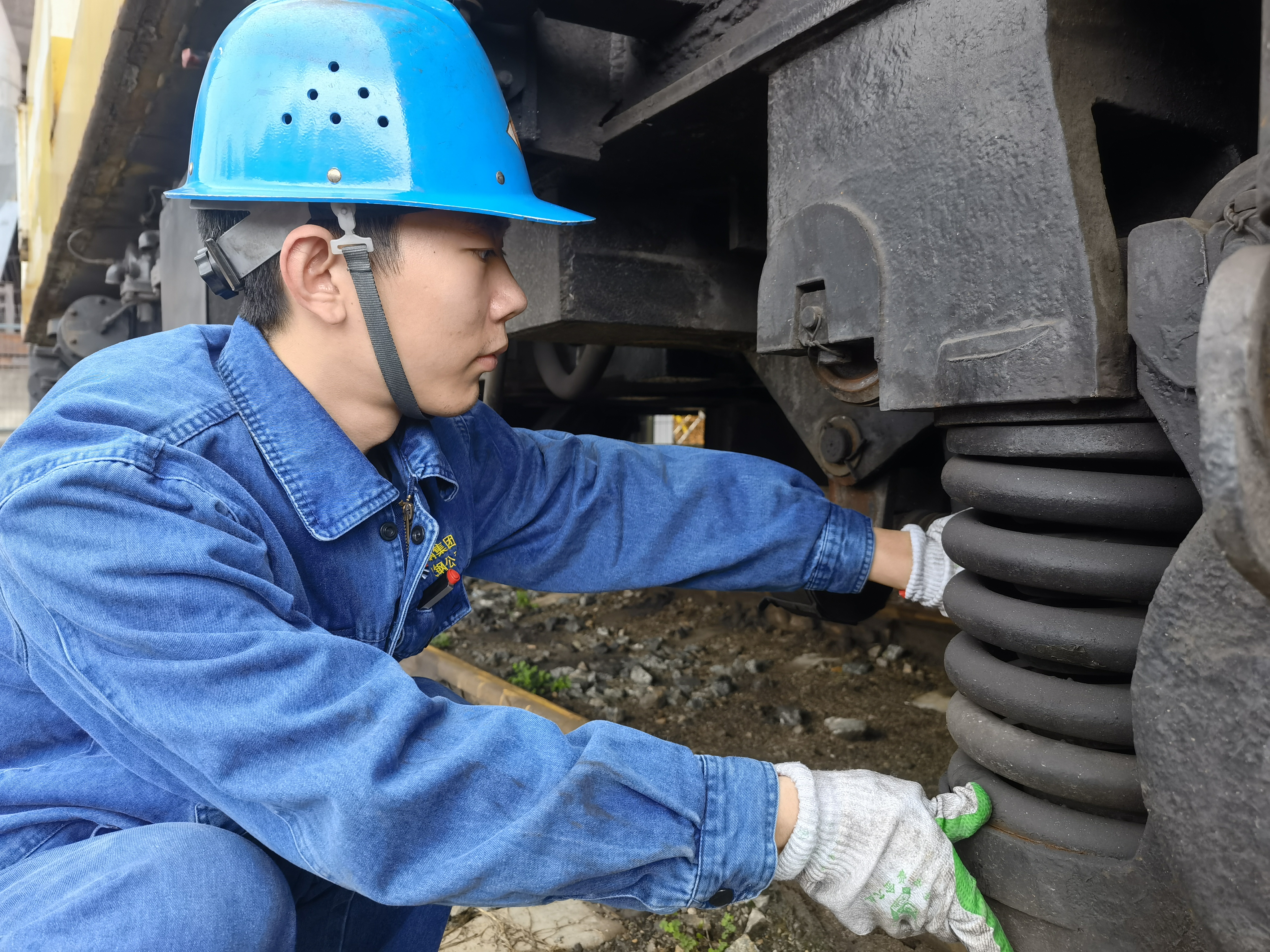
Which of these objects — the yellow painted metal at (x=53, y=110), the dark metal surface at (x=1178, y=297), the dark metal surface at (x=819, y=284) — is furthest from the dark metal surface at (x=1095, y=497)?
the yellow painted metal at (x=53, y=110)

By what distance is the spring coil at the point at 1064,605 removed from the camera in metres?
0.97

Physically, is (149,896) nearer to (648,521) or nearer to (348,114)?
(648,521)

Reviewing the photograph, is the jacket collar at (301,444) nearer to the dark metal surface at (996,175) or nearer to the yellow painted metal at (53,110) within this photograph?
the dark metal surface at (996,175)

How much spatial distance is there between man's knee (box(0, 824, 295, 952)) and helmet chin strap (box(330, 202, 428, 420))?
0.68m

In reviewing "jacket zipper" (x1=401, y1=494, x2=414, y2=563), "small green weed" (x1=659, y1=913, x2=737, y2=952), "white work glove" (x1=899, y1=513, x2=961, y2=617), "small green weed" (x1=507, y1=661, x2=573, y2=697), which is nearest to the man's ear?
"jacket zipper" (x1=401, y1=494, x2=414, y2=563)

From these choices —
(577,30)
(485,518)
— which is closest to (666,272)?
(577,30)

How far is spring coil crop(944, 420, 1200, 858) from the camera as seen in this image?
3.19 feet

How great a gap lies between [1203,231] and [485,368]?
0.98 meters

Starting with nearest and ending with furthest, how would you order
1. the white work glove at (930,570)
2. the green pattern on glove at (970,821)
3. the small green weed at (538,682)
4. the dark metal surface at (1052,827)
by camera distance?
the dark metal surface at (1052,827) < the green pattern on glove at (970,821) < the white work glove at (930,570) < the small green weed at (538,682)

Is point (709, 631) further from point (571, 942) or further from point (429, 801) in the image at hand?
point (429, 801)

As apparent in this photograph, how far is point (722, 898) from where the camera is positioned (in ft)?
3.79

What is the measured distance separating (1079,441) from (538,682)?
2.47 m

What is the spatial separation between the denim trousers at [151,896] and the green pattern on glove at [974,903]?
0.87 metres

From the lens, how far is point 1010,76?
0.96m
